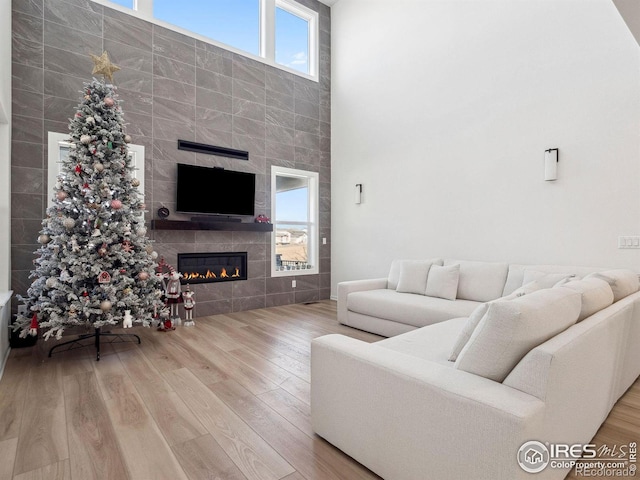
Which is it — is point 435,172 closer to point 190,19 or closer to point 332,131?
point 332,131

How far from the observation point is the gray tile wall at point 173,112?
150 inches

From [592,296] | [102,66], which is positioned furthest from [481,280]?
[102,66]

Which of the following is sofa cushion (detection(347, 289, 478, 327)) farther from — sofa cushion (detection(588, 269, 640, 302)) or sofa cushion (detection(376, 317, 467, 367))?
sofa cushion (detection(588, 269, 640, 302))

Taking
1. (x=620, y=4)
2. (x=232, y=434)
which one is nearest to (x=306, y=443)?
(x=232, y=434)

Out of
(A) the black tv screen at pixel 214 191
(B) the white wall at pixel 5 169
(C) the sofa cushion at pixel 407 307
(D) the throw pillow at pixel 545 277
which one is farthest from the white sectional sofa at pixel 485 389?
(A) the black tv screen at pixel 214 191

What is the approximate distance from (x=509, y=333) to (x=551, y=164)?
3170 mm

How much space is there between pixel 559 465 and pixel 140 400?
2.43m

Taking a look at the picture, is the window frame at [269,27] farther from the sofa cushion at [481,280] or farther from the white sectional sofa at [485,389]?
the white sectional sofa at [485,389]

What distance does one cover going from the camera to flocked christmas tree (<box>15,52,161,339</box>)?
10.3ft

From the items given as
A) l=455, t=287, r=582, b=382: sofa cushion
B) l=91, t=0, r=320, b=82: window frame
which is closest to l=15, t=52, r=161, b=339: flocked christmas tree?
l=91, t=0, r=320, b=82: window frame

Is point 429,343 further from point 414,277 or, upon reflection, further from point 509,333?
point 414,277

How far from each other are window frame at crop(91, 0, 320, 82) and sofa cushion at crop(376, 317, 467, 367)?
4.96 metres

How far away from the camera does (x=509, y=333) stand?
1.33 meters

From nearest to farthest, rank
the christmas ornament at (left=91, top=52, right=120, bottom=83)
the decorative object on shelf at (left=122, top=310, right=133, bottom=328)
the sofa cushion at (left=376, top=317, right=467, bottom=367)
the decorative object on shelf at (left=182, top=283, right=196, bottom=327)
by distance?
the sofa cushion at (left=376, top=317, right=467, bottom=367) → the decorative object on shelf at (left=122, top=310, right=133, bottom=328) → the christmas ornament at (left=91, top=52, right=120, bottom=83) → the decorative object on shelf at (left=182, top=283, right=196, bottom=327)
